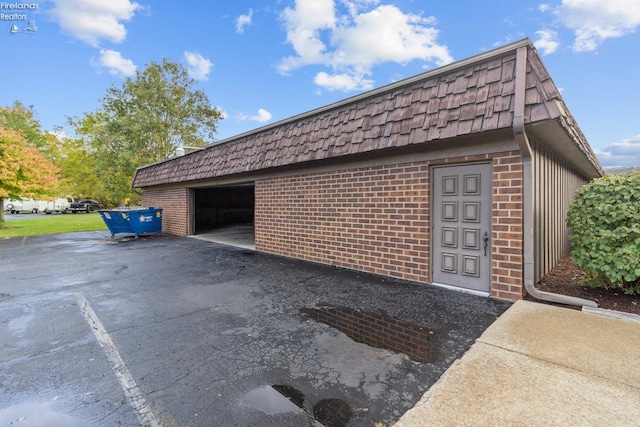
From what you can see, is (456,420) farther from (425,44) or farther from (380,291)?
(425,44)

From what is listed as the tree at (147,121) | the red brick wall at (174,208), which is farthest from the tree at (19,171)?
the red brick wall at (174,208)

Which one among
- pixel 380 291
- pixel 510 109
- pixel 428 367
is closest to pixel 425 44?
pixel 510 109

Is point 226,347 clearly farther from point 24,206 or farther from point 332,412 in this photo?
point 24,206

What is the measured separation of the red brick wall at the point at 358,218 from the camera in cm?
476

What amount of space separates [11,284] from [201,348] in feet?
15.5

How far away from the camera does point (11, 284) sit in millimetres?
5012

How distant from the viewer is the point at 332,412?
5.93 ft

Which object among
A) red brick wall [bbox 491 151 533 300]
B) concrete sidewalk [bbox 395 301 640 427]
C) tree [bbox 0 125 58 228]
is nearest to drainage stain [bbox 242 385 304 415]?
concrete sidewalk [bbox 395 301 640 427]

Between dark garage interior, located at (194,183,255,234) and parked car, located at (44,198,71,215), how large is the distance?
29.9m

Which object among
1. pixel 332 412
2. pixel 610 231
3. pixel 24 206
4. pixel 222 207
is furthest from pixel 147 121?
pixel 24 206

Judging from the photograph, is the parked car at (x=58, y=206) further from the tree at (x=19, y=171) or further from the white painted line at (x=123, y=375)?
the white painted line at (x=123, y=375)

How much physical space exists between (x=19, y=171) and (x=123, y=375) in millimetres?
18624

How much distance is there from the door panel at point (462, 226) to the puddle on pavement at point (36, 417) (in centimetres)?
432

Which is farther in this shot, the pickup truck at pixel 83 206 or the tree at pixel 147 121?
the pickup truck at pixel 83 206
